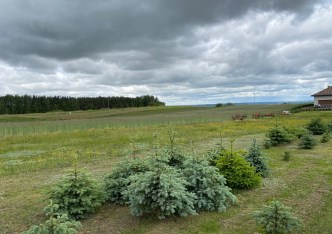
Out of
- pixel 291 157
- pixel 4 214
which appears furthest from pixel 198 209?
pixel 291 157

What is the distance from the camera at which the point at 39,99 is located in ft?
405

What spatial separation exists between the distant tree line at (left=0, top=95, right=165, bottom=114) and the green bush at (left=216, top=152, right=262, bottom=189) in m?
121

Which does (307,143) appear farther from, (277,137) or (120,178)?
(120,178)

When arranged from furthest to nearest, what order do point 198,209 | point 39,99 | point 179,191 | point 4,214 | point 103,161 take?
point 39,99 < point 103,161 < point 4,214 < point 198,209 < point 179,191

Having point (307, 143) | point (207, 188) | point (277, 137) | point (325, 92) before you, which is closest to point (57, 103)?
point (325, 92)

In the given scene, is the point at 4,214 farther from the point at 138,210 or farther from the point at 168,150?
the point at 168,150

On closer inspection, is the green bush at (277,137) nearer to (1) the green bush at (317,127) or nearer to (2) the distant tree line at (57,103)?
(1) the green bush at (317,127)

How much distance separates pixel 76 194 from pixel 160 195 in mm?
1923

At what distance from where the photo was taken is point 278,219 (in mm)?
5328

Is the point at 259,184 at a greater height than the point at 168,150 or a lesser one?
lesser

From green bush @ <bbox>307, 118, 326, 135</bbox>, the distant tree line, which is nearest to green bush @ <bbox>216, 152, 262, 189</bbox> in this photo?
green bush @ <bbox>307, 118, 326, 135</bbox>

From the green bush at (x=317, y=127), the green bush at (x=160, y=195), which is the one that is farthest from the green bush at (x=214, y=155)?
the green bush at (x=317, y=127)

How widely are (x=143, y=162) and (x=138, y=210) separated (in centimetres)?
139

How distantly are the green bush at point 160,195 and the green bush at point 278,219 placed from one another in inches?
55.4
